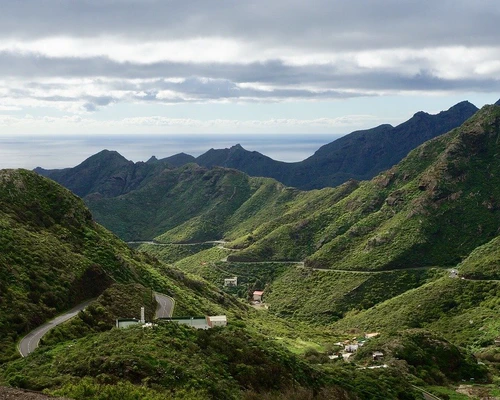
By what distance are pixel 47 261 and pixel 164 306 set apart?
40.3ft

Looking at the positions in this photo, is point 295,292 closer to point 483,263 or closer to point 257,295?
point 257,295

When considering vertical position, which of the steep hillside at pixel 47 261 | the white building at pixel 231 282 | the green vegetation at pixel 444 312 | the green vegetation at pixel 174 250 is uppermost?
the steep hillside at pixel 47 261

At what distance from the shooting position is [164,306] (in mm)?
58062

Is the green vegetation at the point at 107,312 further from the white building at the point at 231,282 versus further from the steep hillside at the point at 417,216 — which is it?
the white building at the point at 231,282

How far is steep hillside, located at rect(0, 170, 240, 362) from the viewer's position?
45.5 m

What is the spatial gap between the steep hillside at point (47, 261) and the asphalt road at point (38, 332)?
1.96ft

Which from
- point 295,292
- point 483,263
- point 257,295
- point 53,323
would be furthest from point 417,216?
point 53,323

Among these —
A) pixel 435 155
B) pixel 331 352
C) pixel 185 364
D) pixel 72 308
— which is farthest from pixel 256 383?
pixel 435 155

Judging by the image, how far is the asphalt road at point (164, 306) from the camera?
54.4 meters

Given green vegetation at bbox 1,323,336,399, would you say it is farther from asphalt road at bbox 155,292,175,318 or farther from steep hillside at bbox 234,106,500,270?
steep hillside at bbox 234,106,500,270

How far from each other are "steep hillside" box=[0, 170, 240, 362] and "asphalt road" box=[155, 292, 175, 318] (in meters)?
1.37

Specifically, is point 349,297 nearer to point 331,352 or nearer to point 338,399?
point 331,352

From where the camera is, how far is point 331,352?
64375 mm

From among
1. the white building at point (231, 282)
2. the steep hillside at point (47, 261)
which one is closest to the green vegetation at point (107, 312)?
the steep hillside at point (47, 261)
